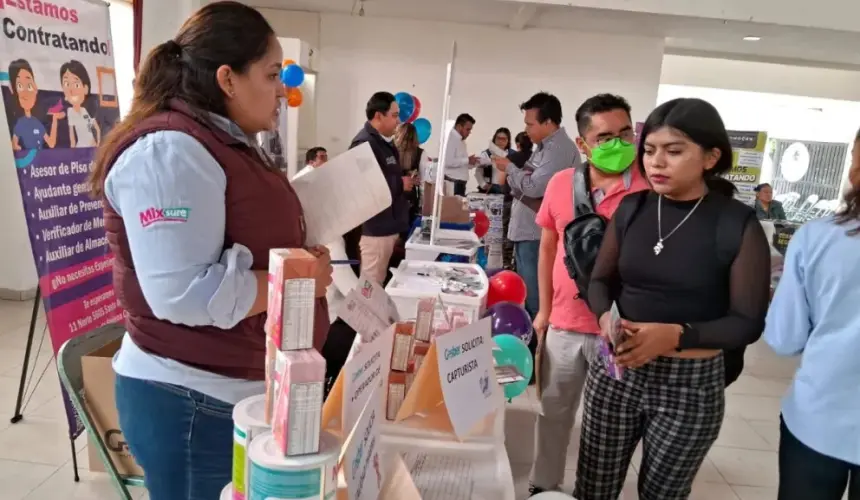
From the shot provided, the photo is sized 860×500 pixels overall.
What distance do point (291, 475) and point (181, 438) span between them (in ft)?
1.35

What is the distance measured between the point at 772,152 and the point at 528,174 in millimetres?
9781

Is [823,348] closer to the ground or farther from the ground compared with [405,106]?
closer to the ground

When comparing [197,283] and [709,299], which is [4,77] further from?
[709,299]

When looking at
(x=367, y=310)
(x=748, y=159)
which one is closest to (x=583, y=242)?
(x=367, y=310)

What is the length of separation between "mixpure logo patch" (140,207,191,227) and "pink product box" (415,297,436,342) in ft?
2.12

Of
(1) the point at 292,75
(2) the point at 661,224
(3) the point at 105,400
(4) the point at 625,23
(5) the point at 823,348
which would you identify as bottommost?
(3) the point at 105,400

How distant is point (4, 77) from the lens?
2047 millimetres

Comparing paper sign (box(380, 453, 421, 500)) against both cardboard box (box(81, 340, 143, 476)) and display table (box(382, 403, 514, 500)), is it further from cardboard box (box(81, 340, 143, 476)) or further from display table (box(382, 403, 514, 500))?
cardboard box (box(81, 340, 143, 476))

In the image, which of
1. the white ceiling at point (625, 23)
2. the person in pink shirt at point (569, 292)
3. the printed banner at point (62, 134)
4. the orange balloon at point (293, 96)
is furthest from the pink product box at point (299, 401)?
the white ceiling at point (625, 23)

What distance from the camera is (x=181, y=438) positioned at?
1.02 meters

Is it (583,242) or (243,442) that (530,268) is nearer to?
(583,242)

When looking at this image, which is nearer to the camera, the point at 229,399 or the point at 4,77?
the point at 229,399

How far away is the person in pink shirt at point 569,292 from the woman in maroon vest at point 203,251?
107 cm

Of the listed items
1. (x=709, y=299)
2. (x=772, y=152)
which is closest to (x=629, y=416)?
(x=709, y=299)
